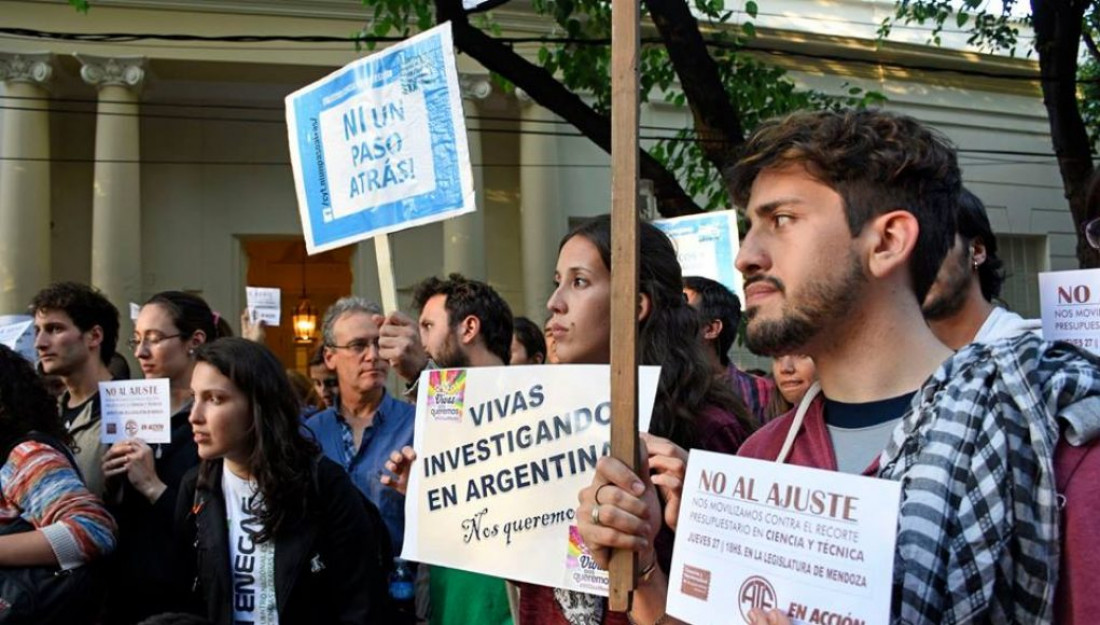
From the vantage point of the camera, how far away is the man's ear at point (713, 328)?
15.8ft

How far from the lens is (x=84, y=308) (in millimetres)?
4570

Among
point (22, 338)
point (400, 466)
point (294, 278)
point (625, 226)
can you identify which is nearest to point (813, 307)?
point (625, 226)

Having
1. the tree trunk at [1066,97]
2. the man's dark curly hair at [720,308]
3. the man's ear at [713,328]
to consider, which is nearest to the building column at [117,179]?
the man's dark curly hair at [720,308]

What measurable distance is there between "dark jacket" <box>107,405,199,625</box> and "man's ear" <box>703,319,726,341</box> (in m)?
2.33

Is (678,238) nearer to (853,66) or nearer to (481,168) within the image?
(481,168)

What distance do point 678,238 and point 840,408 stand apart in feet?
16.1

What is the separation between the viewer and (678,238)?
6688mm

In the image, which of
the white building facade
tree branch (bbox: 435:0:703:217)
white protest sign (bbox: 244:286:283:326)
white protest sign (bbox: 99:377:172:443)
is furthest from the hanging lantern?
white protest sign (bbox: 99:377:172:443)

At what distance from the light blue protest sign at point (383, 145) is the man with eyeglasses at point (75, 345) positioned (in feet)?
A: 4.29

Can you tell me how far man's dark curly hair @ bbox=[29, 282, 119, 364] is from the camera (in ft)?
14.9

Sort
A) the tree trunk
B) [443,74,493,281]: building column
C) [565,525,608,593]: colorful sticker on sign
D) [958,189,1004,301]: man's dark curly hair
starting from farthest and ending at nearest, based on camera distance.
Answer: [443,74,493,281]: building column
the tree trunk
[958,189,1004,301]: man's dark curly hair
[565,525,608,593]: colorful sticker on sign

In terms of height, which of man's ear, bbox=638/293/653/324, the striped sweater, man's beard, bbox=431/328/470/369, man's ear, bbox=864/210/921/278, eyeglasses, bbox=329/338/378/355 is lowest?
the striped sweater

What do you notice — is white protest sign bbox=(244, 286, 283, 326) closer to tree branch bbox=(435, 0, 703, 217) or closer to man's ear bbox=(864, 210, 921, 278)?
tree branch bbox=(435, 0, 703, 217)

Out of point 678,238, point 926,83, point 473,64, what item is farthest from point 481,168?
point 678,238
